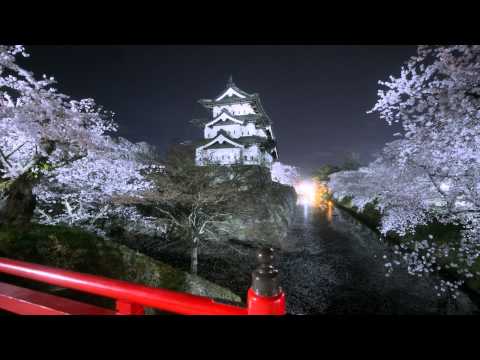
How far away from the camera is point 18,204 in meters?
5.55

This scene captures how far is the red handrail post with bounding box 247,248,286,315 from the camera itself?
4.37 ft

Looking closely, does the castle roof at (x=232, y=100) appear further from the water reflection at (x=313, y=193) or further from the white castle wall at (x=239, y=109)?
the water reflection at (x=313, y=193)

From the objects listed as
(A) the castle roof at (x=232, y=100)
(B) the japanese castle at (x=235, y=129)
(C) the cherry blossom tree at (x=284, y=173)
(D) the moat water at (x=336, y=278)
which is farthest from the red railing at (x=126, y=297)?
(C) the cherry blossom tree at (x=284, y=173)

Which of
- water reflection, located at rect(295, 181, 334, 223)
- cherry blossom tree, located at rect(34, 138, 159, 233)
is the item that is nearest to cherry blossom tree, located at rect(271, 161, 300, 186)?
water reflection, located at rect(295, 181, 334, 223)

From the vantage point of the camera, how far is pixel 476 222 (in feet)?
20.9

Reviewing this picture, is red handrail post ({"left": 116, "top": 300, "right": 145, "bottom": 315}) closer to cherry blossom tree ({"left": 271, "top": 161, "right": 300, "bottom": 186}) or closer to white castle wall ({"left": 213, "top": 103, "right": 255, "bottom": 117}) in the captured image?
white castle wall ({"left": 213, "top": 103, "right": 255, "bottom": 117})

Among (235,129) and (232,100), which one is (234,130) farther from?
(232,100)

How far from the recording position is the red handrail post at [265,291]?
1.33m

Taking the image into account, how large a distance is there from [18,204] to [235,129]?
2562 centimetres

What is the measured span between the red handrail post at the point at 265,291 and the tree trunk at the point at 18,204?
6.77 metres

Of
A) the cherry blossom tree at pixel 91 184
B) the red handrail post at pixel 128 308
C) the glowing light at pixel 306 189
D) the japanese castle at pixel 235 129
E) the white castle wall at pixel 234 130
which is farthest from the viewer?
the glowing light at pixel 306 189

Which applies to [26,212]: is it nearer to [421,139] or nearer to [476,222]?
[421,139]

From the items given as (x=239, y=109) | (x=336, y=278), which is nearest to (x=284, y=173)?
(x=239, y=109)
